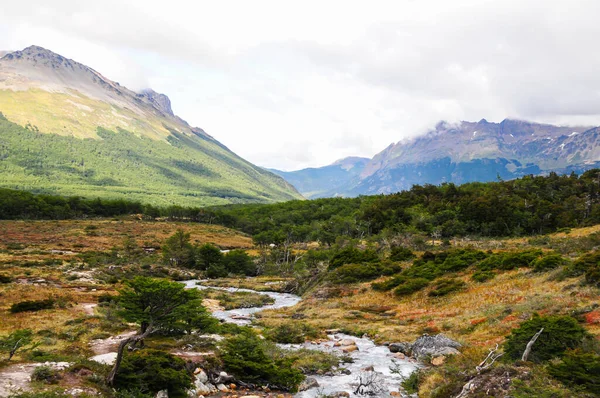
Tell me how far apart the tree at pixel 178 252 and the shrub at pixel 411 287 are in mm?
51128

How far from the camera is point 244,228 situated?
6176 inches

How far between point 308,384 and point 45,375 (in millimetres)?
10606

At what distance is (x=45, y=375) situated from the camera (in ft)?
43.3

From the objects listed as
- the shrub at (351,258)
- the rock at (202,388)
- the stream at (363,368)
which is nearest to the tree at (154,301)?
the rock at (202,388)

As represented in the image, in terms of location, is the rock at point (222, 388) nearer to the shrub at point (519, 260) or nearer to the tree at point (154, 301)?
the tree at point (154, 301)

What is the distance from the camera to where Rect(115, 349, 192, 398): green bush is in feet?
45.1

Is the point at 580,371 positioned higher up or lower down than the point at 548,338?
higher up

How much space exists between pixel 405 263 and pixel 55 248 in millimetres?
68587

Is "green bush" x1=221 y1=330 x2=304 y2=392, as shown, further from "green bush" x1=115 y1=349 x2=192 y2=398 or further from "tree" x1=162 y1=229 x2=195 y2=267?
"tree" x1=162 y1=229 x2=195 y2=267

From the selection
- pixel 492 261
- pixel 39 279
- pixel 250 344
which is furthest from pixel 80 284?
pixel 492 261

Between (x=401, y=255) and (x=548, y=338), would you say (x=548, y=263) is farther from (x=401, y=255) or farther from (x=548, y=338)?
(x=401, y=255)

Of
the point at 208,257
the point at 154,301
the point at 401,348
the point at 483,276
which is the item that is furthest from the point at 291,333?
the point at 208,257

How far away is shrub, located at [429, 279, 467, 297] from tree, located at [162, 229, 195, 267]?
2167 inches

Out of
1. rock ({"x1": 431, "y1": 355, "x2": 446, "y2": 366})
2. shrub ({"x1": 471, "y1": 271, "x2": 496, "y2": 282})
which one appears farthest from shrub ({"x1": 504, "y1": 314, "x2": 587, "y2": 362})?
shrub ({"x1": 471, "y1": 271, "x2": 496, "y2": 282})
